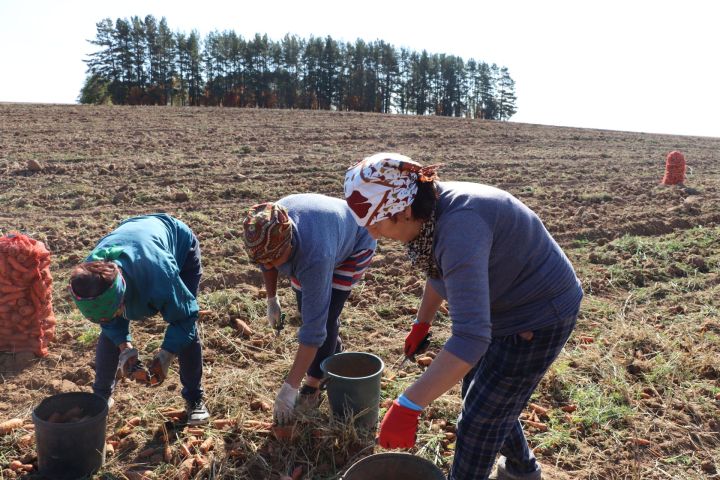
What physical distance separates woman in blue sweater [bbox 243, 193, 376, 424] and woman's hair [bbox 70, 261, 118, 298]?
0.59 meters

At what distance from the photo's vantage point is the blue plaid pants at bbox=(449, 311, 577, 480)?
221 cm

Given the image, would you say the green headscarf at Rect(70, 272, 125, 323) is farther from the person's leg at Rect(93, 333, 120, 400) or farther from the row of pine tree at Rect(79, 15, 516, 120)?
the row of pine tree at Rect(79, 15, 516, 120)

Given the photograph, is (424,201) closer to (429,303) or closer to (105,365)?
(429,303)

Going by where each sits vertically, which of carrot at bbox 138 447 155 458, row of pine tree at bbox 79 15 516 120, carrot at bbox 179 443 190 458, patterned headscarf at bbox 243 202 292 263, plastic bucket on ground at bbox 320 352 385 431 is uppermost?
row of pine tree at bbox 79 15 516 120

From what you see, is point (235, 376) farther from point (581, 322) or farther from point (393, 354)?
point (581, 322)

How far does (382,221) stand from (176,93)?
127 ft

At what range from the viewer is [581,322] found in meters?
4.89

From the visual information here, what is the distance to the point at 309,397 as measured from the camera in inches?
129

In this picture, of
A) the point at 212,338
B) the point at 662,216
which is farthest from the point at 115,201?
the point at 662,216

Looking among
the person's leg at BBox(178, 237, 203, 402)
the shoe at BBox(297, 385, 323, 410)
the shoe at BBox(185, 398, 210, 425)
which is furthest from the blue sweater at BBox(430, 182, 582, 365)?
the shoe at BBox(185, 398, 210, 425)

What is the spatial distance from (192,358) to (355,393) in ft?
2.95

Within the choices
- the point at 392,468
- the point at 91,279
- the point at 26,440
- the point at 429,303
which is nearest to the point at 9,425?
the point at 26,440

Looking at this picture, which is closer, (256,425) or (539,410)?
(256,425)

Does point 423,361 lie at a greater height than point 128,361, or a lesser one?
lesser
